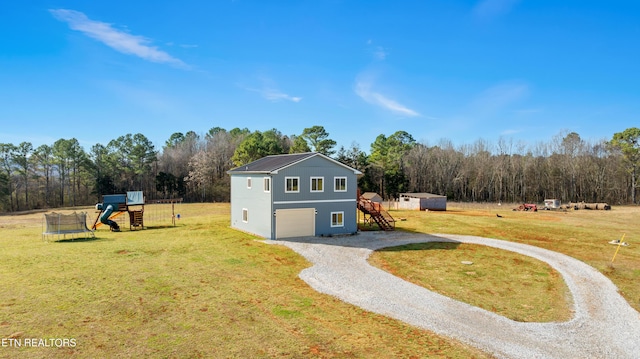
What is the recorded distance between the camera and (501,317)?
40.5 ft

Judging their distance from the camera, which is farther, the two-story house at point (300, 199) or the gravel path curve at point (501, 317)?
the two-story house at point (300, 199)

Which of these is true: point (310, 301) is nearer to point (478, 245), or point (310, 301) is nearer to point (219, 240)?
point (219, 240)

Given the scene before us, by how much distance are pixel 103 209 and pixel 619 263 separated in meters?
36.1

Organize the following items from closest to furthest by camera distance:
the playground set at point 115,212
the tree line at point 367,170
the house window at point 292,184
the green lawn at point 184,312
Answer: the green lawn at point 184,312 → the house window at point 292,184 → the playground set at point 115,212 → the tree line at point 367,170

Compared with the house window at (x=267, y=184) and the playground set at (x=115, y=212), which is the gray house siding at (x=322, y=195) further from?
the playground set at (x=115, y=212)

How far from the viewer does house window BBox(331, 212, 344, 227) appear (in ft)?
91.9

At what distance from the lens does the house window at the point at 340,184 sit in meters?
28.1

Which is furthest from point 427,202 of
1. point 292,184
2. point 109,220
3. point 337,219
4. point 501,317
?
point 501,317

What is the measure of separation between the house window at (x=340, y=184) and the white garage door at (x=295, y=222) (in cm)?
254

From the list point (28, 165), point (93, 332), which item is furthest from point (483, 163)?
point (28, 165)

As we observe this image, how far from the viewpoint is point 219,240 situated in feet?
82.5

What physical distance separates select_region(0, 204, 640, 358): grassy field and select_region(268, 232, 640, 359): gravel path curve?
0.71 meters

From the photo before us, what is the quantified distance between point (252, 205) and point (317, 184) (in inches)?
210

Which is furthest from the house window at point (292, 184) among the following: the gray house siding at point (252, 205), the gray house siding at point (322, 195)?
the gray house siding at point (252, 205)
